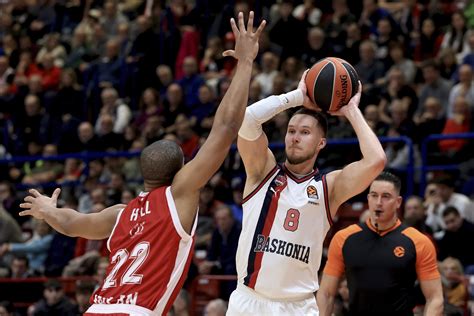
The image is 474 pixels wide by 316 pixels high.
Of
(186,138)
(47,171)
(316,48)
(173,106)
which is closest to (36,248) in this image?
(47,171)

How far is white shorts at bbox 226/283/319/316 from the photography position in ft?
22.5

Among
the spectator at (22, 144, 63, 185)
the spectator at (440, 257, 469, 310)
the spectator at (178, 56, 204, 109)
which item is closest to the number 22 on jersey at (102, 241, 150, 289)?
the spectator at (440, 257, 469, 310)

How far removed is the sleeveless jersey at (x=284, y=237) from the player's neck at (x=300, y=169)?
8 centimetres

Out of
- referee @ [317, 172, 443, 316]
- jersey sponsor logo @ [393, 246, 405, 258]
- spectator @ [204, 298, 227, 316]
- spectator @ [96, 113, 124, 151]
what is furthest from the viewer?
spectator @ [96, 113, 124, 151]

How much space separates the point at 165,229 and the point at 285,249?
151 cm

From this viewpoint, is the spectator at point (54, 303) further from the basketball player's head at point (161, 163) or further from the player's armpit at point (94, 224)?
the basketball player's head at point (161, 163)

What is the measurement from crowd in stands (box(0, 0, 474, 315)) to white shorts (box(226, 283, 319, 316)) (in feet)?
12.0

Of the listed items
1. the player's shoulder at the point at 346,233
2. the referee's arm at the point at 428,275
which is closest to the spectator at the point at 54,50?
the player's shoulder at the point at 346,233

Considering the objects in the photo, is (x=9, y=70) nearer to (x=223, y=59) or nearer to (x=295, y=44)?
(x=223, y=59)

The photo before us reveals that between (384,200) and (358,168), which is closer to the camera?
(358,168)

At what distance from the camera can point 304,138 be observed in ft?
23.3

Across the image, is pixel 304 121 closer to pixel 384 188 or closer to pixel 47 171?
pixel 384 188

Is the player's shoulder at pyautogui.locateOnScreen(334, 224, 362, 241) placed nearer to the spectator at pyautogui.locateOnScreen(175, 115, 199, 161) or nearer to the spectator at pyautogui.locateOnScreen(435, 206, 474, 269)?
the spectator at pyautogui.locateOnScreen(435, 206, 474, 269)

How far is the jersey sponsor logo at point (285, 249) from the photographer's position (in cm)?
688
